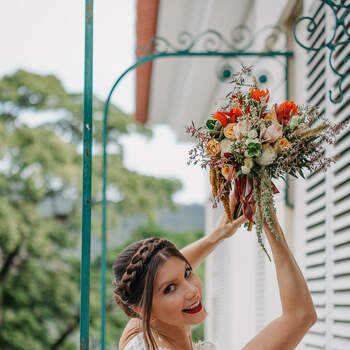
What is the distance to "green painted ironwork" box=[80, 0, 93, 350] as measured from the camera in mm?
1504

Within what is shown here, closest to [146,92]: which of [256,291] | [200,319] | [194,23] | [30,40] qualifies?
[194,23]

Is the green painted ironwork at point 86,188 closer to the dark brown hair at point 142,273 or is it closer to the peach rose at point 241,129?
the dark brown hair at point 142,273

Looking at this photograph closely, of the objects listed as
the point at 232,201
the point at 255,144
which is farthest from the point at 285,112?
the point at 232,201

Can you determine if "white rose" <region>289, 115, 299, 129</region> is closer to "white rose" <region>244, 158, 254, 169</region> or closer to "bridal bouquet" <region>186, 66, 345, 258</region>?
"bridal bouquet" <region>186, 66, 345, 258</region>

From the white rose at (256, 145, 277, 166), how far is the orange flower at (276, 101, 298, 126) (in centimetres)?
10

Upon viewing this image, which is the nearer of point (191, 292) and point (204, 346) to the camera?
point (191, 292)

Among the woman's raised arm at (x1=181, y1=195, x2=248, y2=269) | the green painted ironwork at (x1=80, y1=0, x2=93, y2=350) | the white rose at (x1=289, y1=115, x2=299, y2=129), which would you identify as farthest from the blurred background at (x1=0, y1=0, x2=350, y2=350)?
the white rose at (x1=289, y1=115, x2=299, y2=129)

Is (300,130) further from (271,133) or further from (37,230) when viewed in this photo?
(37,230)

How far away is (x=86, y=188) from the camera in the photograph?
1.56 m

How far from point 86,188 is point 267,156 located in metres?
0.50

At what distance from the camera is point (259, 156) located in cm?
143

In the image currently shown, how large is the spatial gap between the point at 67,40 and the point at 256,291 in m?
12.0

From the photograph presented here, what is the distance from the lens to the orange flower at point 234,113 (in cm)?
148

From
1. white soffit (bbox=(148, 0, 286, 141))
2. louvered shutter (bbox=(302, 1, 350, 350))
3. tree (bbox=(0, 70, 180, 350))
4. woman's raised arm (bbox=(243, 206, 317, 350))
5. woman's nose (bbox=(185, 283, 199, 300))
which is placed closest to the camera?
woman's raised arm (bbox=(243, 206, 317, 350))
